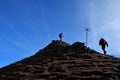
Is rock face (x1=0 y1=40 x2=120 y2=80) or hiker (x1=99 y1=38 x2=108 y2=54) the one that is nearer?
rock face (x1=0 y1=40 x2=120 y2=80)

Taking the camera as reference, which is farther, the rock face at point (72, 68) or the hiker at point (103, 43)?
the hiker at point (103, 43)

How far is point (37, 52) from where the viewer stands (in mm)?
53375

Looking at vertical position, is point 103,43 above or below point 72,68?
above

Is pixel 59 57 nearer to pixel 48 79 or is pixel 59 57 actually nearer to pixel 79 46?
pixel 79 46

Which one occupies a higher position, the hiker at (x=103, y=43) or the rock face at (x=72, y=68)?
the hiker at (x=103, y=43)

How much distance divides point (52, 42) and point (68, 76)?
21827 mm

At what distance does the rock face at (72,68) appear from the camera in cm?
3256

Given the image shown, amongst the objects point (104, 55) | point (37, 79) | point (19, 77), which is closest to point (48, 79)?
point (37, 79)

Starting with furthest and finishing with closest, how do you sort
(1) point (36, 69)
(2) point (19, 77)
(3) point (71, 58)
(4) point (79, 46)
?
(4) point (79, 46) → (3) point (71, 58) → (1) point (36, 69) → (2) point (19, 77)

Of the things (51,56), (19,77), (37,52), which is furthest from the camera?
(37,52)

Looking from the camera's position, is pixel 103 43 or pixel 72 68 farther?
pixel 103 43

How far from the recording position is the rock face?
32562 mm

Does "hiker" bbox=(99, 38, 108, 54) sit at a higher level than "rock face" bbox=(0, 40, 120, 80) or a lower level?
higher

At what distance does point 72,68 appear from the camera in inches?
1405
